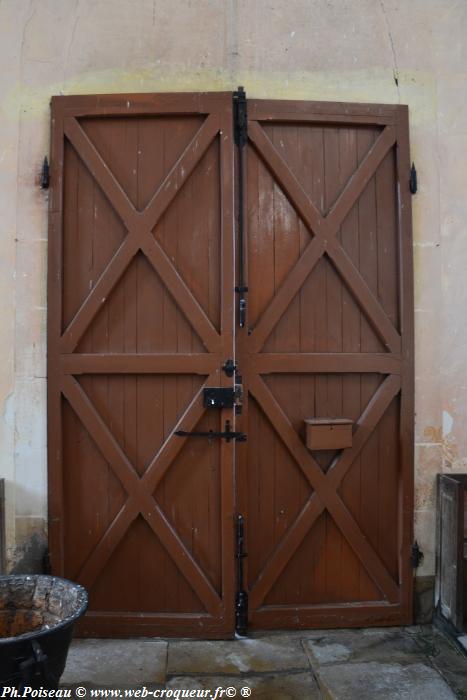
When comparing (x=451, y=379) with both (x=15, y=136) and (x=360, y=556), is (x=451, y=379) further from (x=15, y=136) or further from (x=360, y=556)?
(x=15, y=136)

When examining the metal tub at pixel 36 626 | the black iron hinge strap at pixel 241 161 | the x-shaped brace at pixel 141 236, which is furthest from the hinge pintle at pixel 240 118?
the metal tub at pixel 36 626

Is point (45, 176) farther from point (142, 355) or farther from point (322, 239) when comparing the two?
point (322, 239)

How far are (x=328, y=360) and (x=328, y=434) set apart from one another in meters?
0.45

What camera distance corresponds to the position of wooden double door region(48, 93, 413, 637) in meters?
3.45

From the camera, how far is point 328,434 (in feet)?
11.3

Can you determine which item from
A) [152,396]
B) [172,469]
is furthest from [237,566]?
[152,396]

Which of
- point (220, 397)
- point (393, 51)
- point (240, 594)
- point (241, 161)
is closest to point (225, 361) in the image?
point (220, 397)

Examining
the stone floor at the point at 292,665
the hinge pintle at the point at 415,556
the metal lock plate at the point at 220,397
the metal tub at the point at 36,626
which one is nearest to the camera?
the metal tub at the point at 36,626

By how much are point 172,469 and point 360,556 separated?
4.17 ft

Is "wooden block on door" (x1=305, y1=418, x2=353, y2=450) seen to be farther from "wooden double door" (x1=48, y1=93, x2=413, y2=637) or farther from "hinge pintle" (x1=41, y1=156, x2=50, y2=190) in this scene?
"hinge pintle" (x1=41, y1=156, x2=50, y2=190)

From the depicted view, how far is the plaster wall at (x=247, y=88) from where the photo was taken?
11.4ft

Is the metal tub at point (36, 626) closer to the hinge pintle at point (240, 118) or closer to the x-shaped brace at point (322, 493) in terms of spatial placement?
the x-shaped brace at point (322, 493)

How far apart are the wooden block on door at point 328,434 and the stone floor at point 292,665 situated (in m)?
1.12

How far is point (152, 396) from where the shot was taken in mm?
3486
